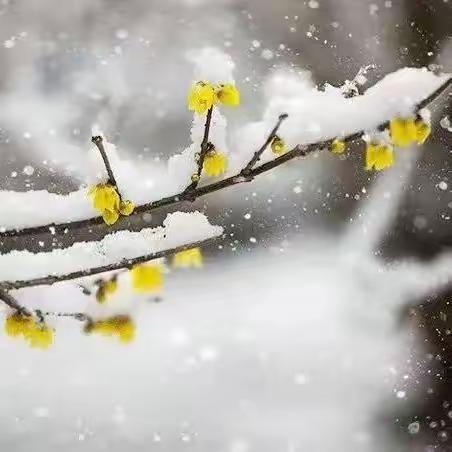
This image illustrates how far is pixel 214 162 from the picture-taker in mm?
1263

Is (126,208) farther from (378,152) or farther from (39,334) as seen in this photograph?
(378,152)

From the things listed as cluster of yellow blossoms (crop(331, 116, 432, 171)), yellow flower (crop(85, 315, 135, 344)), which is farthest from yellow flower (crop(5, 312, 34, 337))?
cluster of yellow blossoms (crop(331, 116, 432, 171))

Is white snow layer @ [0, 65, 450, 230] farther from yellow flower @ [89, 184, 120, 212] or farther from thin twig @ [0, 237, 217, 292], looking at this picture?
thin twig @ [0, 237, 217, 292]

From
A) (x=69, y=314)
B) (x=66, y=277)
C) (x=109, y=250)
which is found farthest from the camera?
(x=109, y=250)

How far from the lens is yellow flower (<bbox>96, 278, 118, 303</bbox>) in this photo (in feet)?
4.21

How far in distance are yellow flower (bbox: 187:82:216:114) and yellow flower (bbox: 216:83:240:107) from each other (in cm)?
1

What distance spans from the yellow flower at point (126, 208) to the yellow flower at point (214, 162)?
18cm

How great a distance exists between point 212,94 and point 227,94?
3 cm

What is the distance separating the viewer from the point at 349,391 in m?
5.29

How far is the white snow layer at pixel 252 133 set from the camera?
125 cm

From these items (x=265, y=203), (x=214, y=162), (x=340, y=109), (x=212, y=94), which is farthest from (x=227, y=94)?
(x=265, y=203)

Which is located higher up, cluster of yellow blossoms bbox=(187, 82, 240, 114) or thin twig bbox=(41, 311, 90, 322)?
cluster of yellow blossoms bbox=(187, 82, 240, 114)

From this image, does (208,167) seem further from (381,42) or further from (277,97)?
(381,42)

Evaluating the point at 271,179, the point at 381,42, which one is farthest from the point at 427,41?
the point at 271,179
